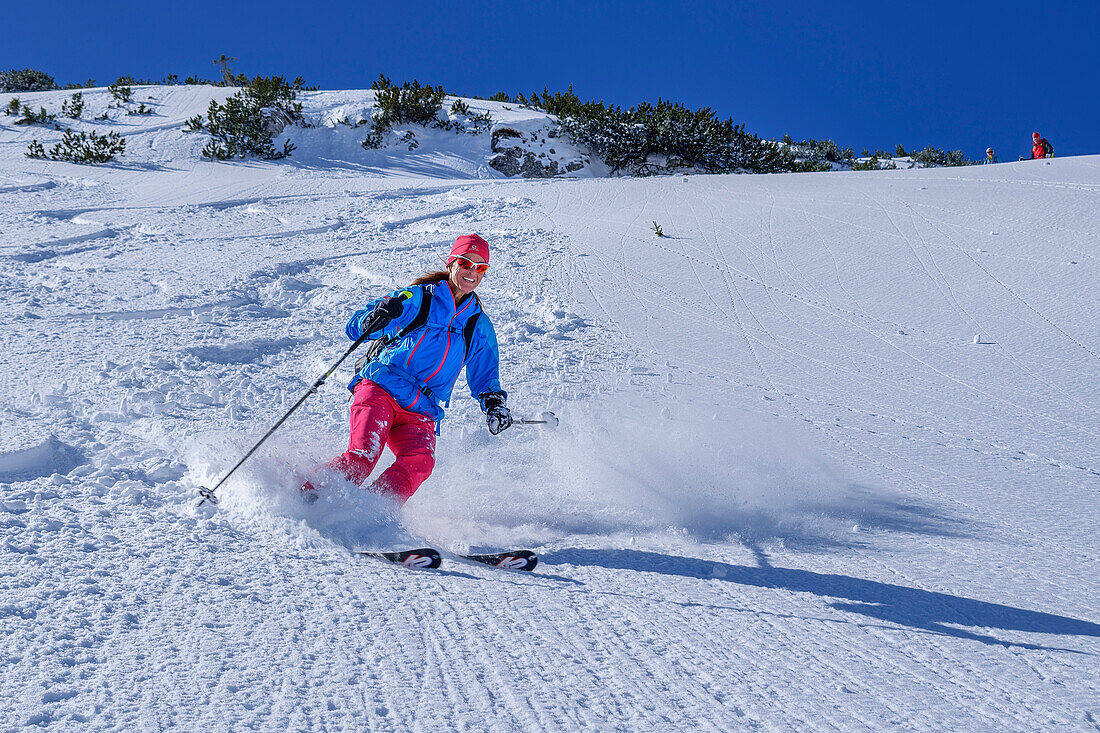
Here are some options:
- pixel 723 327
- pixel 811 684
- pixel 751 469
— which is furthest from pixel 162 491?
pixel 723 327

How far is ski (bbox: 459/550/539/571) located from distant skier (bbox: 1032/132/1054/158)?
23.0 metres

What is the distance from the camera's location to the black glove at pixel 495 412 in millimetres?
3658

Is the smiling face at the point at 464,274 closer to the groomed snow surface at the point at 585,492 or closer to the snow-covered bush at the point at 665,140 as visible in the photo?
the groomed snow surface at the point at 585,492

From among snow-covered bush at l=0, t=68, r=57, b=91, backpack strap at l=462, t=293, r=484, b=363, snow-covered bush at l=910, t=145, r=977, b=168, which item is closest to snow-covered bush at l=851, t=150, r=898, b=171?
snow-covered bush at l=910, t=145, r=977, b=168

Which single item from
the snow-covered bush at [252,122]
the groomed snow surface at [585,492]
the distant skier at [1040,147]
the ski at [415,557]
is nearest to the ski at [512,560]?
the groomed snow surface at [585,492]

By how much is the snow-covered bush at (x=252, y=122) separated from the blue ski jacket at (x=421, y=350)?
14.7 m

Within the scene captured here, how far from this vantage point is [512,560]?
2.85 metres

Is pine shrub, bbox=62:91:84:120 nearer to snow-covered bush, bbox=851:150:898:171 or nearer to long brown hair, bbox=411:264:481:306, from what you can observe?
long brown hair, bbox=411:264:481:306

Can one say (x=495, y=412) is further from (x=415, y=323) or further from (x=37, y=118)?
(x=37, y=118)

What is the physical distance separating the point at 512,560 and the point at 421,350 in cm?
128

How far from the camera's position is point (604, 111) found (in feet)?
65.7

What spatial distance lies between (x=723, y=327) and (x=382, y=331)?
15.5 ft

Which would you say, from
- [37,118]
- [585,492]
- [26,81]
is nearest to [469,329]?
[585,492]

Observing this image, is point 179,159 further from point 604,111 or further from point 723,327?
point 723,327
